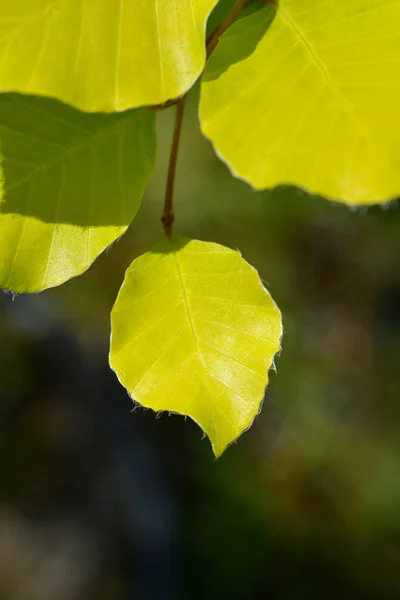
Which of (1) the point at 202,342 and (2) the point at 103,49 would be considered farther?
(1) the point at 202,342

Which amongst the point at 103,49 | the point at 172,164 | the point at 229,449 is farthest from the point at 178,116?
the point at 229,449

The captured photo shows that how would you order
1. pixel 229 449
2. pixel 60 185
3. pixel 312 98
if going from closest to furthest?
pixel 312 98, pixel 60 185, pixel 229 449

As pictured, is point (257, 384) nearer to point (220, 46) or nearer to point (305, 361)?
point (220, 46)

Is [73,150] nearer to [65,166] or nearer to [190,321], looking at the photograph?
[65,166]

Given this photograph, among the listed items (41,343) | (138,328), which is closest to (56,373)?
(41,343)

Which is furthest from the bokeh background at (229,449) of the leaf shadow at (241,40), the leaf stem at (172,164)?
the leaf shadow at (241,40)

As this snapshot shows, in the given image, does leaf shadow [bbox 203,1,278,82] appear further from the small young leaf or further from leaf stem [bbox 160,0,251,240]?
the small young leaf
